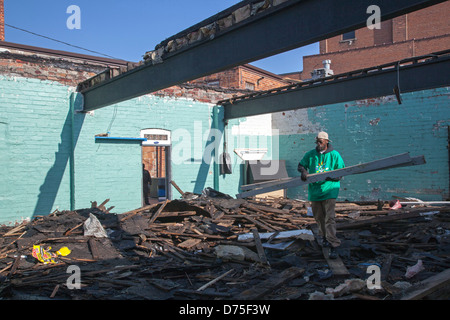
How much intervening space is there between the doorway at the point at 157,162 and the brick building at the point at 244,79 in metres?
5.35

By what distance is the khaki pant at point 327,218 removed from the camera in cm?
650

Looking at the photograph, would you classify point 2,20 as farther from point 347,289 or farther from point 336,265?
point 347,289

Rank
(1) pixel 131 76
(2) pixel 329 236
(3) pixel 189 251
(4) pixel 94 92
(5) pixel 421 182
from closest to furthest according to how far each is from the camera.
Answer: (2) pixel 329 236 < (3) pixel 189 251 < (1) pixel 131 76 < (4) pixel 94 92 < (5) pixel 421 182

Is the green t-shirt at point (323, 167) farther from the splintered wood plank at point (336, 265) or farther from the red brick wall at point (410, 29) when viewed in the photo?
the red brick wall at point (410, 29)

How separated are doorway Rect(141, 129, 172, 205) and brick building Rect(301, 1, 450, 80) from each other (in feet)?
56.3

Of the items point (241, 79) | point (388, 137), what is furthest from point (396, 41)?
point (388, 137)

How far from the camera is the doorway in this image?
540 inches

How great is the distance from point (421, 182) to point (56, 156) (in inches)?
502

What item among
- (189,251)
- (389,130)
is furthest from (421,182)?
(189,251)

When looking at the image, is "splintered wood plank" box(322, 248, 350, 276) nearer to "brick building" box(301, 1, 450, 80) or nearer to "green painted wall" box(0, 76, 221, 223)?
"green painted wall" box(0, 76, 221, 223)

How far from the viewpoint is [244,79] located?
2261 cm
